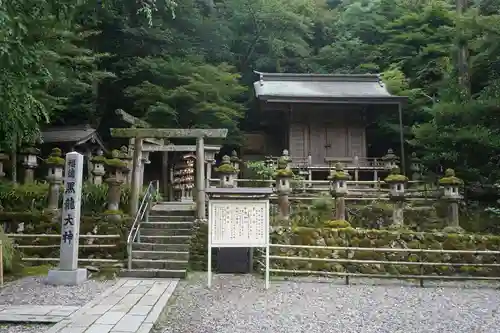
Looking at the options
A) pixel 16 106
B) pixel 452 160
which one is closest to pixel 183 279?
pixel 16 106

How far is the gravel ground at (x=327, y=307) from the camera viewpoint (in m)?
5.66

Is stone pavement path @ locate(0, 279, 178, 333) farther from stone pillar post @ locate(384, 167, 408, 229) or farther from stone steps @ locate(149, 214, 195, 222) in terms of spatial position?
stone pillar post @ locate(384, 167, 408, 229)

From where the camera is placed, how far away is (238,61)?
2486 centimetres

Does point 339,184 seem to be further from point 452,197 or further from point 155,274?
point 155,274

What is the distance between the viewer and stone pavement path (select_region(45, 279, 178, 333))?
517 cm

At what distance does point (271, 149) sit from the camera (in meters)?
22.9

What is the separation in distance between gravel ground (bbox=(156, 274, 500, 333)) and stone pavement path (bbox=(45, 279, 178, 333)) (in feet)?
0.71

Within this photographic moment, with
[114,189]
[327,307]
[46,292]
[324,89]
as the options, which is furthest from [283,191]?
[324,89]

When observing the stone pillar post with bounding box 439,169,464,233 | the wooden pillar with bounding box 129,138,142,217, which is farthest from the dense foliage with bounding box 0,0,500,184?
the wooden pillar with bounding box 129,138,142,217

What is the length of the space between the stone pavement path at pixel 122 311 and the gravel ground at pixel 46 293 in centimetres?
31

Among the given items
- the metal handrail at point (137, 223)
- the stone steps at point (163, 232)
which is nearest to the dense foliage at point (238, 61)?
the metal handrail at point (137, 223)

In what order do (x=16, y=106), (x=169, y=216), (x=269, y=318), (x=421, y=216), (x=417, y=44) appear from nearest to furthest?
(x=269, y=318)
(x=16, y=106)
(x=169, y=216)
(x=421, y=216)
(x=417, y=44)

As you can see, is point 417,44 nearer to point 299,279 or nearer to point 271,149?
point 271,149

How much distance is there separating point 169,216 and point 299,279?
406cm
